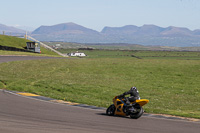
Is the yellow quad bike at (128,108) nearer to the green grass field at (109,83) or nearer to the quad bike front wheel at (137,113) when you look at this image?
the quad bike front wheel at (137,113)

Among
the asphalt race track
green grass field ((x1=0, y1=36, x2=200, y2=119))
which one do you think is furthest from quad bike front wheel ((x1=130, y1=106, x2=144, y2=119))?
green grass field ((x1=0, y1=36, x2=200, y2=119))

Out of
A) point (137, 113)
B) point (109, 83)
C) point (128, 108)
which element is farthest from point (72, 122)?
point (109, 83)

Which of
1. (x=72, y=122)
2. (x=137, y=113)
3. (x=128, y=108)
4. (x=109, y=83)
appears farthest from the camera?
(x=109, y=83)

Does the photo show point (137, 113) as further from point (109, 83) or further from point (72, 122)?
point (109, 83)

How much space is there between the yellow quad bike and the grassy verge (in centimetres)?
246

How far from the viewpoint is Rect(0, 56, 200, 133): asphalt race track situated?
1217 centimetres

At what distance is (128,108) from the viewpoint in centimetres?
1523

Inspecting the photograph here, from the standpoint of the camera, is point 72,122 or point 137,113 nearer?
point 72,122

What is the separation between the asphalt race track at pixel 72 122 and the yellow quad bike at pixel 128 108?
0.96ft

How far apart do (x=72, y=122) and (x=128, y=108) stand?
9.48 feet

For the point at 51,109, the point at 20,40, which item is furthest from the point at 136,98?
the point at 20,40

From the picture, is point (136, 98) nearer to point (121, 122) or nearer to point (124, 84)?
point (121, 122)

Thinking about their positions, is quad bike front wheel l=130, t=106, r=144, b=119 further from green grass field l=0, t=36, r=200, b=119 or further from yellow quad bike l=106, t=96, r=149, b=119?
green grass field l=0, t=36, r=200, b=119

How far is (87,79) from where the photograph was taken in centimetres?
3269
